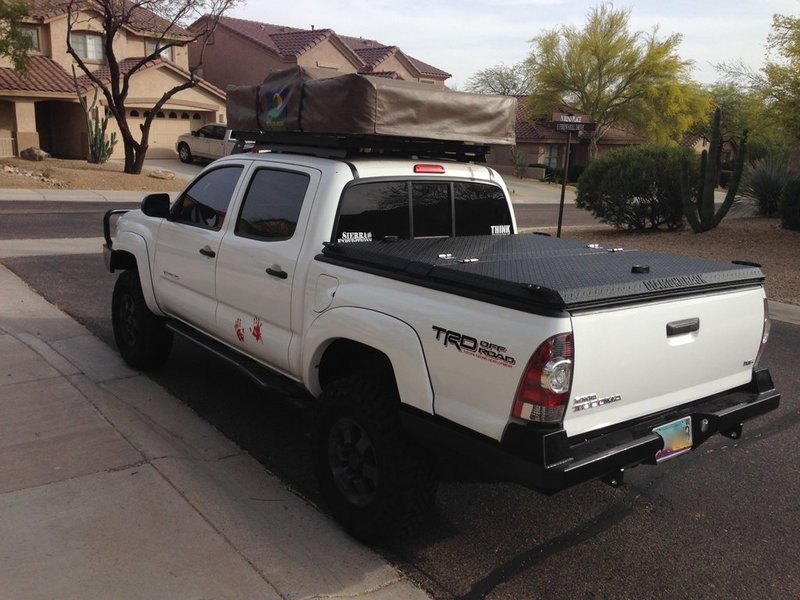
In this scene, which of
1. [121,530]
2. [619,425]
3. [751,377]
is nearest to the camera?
[619,425]

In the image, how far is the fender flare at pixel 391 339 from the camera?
330 cm

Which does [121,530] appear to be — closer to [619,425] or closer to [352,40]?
[619,425]

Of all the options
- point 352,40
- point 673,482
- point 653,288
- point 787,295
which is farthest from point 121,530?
point 352,40

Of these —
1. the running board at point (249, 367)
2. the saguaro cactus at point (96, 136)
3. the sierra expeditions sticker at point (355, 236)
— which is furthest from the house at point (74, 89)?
the sierra expeditions sticker at point (355, 236)

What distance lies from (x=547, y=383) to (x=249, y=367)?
2331 millimetres

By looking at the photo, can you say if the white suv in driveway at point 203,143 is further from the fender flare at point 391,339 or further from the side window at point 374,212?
the fender flare at point 391,339

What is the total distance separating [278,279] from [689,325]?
7.32ft

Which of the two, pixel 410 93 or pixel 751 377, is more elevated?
pixel 410 93

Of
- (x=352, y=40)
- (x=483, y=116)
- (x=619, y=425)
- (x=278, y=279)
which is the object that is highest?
(x=352, y=40)

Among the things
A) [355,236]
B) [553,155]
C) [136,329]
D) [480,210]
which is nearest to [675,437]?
[355,236]

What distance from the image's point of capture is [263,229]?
4.57 metres

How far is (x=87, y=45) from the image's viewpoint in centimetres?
3291

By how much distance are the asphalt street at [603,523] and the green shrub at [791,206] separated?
1051 cm

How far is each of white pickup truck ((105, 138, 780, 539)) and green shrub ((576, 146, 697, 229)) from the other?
11245 mm
